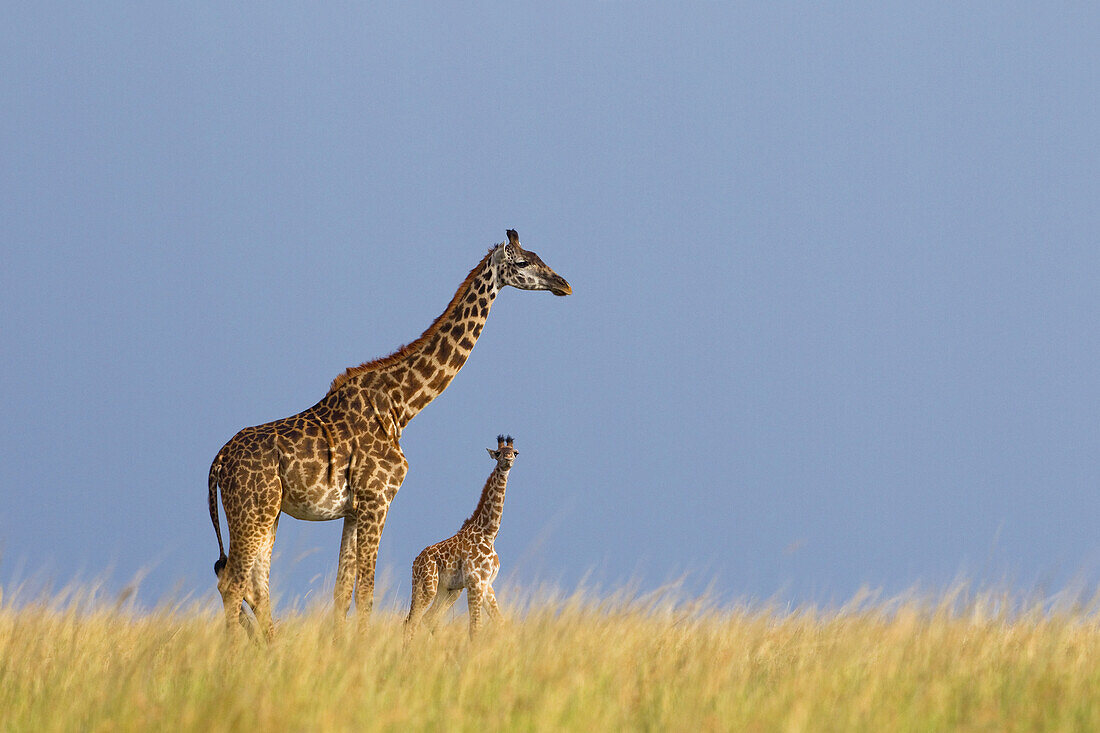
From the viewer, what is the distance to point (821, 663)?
8602mm

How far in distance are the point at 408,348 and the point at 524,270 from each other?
51.4 inches

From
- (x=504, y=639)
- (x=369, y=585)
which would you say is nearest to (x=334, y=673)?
(x=504, y=639)

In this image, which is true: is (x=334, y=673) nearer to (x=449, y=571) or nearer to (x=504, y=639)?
(x=504, y=639)

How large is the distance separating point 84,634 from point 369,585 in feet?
8.08

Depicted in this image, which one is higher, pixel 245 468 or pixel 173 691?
pixel 245 468

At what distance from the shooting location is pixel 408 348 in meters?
10.9

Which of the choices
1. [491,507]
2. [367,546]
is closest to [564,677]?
[367,546]

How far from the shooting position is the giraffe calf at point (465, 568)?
10680 mm

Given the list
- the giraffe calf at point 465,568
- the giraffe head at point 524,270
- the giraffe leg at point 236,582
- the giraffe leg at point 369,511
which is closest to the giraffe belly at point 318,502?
the giraffe leg at point 369,511

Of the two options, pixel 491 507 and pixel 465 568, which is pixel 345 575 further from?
pixel 491 507

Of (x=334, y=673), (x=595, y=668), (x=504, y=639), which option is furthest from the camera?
(x=504, y=639)

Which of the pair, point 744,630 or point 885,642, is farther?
point 744,630

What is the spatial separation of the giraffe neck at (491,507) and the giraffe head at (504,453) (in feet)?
0.30

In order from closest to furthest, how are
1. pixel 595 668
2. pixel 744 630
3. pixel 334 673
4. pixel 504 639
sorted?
pixel 334 673 → pixel 595 668 → pixel 504 639 → pixel 744 630
